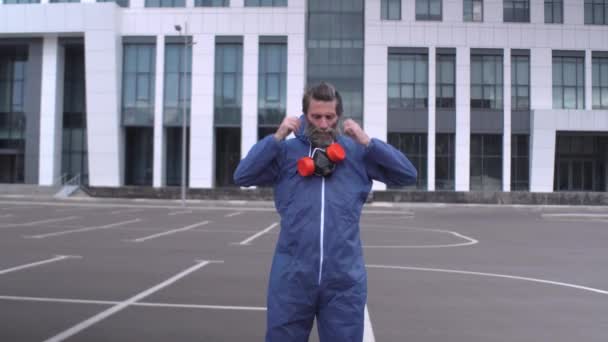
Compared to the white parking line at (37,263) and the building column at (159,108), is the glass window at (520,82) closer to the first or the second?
the building column at (159,108)

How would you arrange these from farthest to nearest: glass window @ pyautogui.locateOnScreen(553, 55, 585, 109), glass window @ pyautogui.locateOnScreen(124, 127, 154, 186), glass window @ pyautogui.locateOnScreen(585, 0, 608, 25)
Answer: glass window @ pyautogui.locateOnScreen(124, 127, 154, 186) < glass window @ pyautogui.locateOnScreen(585, 0, 608, 25) < glass window @ pyautogui.locateOnScreen(553, 55, 585, 109)

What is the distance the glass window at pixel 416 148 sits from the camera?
136 ft

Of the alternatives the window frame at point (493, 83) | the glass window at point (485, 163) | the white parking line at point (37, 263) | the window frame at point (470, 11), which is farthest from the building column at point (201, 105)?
the white parking line at point (37, 263)

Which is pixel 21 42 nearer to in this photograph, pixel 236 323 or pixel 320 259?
pixel 236 323

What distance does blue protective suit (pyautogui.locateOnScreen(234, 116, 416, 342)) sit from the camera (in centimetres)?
287

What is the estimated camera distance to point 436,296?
24.6ft

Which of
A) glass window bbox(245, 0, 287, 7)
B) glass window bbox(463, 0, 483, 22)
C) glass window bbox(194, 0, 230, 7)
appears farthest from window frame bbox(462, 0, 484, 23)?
glass window bbox(194, 0, 230, 7)

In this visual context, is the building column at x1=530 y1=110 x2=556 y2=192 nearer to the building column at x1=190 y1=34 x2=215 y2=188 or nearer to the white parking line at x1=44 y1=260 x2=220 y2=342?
the building column at x1=190 y1=34 x2=215 y2=188

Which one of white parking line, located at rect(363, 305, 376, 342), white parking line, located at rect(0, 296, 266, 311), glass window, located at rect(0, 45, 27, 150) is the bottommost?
white parking line, located at rect(363, 305, 376, 342)

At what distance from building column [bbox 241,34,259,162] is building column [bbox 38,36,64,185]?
14.4 meters

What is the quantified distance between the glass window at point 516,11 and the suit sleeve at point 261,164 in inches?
1672

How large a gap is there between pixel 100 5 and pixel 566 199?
34.2 m

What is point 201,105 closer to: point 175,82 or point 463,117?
point 175,82

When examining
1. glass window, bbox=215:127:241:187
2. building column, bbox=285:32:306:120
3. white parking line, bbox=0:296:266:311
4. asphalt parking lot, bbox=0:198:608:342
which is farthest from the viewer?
glass window, bbox=215:127:241:187
